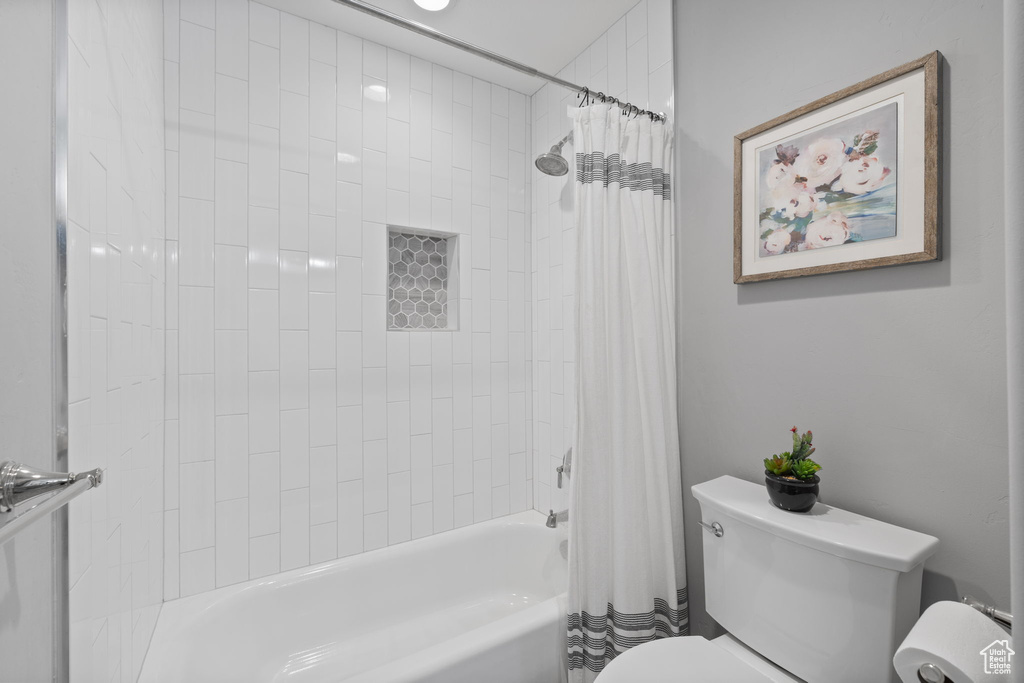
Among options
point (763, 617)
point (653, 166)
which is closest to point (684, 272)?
point (653, 166)

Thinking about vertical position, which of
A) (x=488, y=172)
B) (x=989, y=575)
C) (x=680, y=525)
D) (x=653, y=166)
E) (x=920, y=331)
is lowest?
(x=680, y=525)

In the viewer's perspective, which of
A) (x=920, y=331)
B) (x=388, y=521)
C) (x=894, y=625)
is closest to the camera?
(x=894, y=625)

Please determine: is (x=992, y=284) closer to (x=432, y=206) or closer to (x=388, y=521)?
(x=432, y=206)

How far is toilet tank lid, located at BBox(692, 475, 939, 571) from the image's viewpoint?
0.94 meters

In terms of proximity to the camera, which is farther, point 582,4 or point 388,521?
point 388,521

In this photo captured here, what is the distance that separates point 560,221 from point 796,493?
4.80 feet

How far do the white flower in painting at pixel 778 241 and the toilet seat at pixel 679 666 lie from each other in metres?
1.11

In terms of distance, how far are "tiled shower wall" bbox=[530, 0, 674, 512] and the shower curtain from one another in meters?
0.36

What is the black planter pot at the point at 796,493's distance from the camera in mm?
1115

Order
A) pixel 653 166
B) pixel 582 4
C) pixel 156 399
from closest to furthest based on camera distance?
pixel 156 399
pixel 653 166
pixel 582 4

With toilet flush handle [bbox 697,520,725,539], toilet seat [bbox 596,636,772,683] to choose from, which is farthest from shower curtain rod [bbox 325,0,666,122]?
toilet seat [bbox 596,636,772,683]

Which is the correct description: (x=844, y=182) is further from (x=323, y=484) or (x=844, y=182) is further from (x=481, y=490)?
(x=323, y=484)

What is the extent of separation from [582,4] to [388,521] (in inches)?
88.2

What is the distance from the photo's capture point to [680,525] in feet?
5.12
